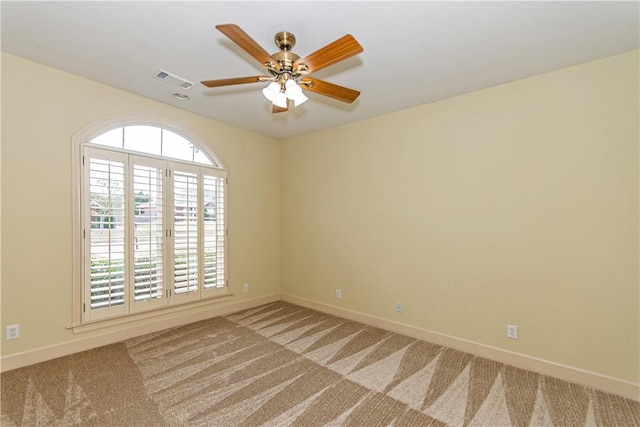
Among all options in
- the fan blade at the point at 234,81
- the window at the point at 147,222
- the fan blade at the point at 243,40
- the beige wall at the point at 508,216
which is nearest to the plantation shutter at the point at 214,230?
the window at the point at 147,222

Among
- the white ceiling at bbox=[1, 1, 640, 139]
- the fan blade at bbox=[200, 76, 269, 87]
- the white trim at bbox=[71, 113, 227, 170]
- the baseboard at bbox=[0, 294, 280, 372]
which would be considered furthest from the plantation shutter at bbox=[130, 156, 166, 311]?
the fan blade at bbox=[200, 76, 269, 87]

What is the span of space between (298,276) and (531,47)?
3.95m

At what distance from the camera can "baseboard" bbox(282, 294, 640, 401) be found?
245 cm

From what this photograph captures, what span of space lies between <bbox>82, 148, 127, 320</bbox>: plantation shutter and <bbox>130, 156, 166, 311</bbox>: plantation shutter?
12 cm

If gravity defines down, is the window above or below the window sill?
above

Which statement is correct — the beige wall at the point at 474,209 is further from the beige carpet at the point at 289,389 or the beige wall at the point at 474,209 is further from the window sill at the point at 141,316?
Result: the beige carpet at the point at 289,389

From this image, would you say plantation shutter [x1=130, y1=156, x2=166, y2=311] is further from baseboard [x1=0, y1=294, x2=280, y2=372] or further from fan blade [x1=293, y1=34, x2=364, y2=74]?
fan blade [x1=293, y1=34, x2=364, y2=74]

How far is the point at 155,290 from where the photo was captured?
360cm

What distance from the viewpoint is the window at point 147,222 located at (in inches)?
124

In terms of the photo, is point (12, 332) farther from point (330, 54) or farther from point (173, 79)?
point (330, 54)

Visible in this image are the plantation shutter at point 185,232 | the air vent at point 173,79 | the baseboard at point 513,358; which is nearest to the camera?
the baseboard at point 513,358

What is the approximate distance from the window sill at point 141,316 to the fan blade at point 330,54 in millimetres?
3174

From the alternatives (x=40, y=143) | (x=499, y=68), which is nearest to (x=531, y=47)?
(x=499, y=68)

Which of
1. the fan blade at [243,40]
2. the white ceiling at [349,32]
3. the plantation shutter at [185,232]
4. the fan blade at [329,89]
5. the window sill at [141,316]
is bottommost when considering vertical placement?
the window sill at [141,316]
